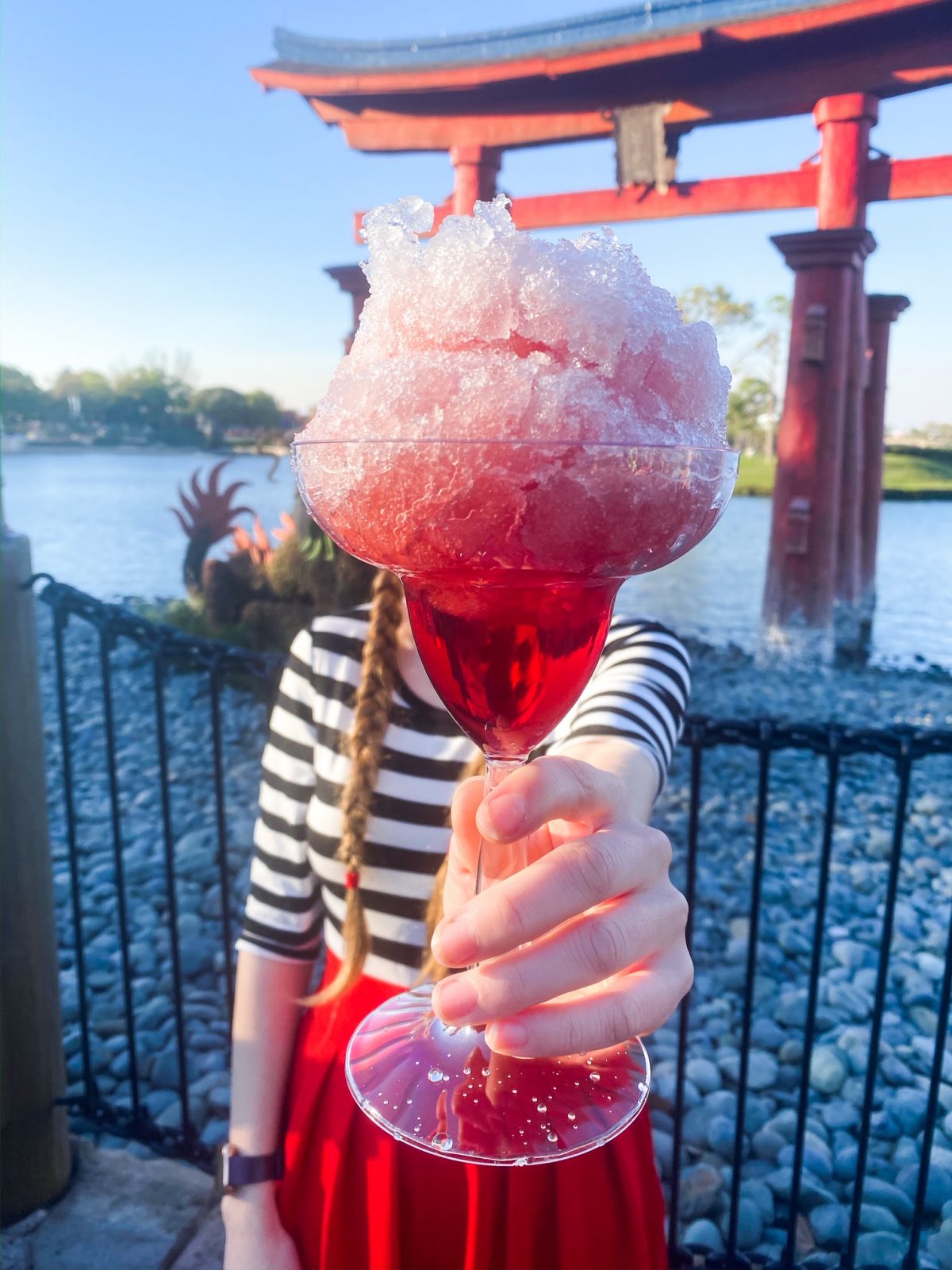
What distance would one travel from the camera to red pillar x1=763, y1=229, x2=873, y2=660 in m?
6.46

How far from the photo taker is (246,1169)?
121 centimetres

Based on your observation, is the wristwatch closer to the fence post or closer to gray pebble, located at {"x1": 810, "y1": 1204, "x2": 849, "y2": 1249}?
the fence post

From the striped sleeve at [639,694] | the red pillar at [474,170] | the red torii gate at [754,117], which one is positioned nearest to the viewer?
the striped sleeve at [639,694]

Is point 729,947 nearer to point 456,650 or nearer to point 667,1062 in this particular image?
point 667,1062

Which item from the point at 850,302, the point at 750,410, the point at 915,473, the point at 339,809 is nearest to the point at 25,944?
the point at 339,809

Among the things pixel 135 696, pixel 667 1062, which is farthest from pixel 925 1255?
pixel 135 696

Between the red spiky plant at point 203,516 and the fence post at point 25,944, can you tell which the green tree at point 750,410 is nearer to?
the red spiky plant at point 203,516

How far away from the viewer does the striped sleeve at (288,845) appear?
4.26ft

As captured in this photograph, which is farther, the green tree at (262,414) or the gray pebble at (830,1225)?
the green tree at (262,414)

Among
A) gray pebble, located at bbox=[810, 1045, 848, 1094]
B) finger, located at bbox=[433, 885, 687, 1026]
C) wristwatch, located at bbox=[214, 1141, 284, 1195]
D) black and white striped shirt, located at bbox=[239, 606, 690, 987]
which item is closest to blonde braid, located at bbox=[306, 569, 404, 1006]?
black and white striped shirt, located at bbox=[239, 606, 690, 987]

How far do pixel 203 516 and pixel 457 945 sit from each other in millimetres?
8319

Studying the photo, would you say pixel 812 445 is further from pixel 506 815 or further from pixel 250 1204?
pixel 506 815

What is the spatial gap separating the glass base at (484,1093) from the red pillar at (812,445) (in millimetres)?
6705

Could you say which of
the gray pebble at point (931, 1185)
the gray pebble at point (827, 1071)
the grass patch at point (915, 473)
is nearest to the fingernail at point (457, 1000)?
the gray pebble at point (931, 1185)
